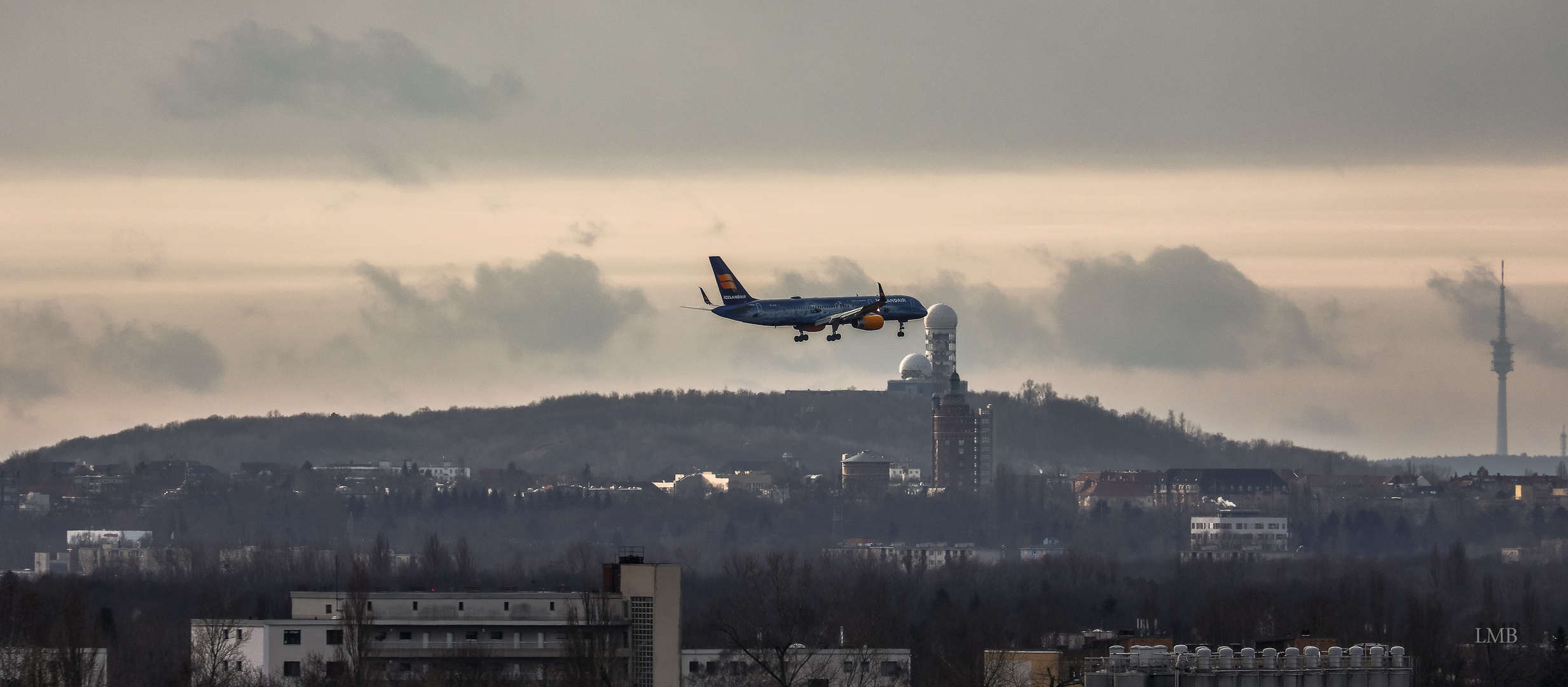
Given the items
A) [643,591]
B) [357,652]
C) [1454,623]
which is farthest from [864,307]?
[1454,623]

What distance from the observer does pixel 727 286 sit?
15400 centimetres

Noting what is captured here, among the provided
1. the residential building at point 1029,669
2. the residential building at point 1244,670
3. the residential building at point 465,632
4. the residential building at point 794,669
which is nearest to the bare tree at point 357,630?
the residential building at point 465,632

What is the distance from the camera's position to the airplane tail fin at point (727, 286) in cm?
15362

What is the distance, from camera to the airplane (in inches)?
5930

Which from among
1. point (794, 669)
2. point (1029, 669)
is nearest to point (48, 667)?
point (794, 669)

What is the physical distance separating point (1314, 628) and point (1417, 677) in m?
22.4

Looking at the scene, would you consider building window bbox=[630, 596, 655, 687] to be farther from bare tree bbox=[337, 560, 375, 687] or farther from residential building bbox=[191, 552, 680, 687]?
bare tree bbox=[337, 560, 375, 687]

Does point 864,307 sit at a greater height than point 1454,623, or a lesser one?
greater

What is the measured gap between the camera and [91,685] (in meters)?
121

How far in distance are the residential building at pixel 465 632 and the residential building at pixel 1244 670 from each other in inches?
1585

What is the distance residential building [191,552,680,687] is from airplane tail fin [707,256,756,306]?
2916cm

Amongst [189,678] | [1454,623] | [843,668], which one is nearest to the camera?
[189,678]

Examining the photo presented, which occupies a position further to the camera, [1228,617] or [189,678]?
[1228,617]

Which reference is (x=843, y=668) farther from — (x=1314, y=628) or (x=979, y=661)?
(x=1314, y=628)
